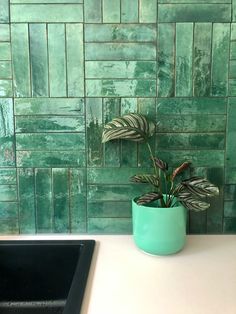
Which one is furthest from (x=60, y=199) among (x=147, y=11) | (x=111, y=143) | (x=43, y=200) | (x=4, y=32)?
(x=147, y=11)

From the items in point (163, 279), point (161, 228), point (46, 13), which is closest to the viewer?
point (163, 279)

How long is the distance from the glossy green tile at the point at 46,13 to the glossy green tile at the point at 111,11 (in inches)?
3.1

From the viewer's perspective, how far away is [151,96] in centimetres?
110

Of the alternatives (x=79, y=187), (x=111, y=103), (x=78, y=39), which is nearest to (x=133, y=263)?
(x=79, y=187)

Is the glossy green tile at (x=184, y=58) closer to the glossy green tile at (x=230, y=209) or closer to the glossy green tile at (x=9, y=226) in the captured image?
the glossy green tile at (x=230, y=209)

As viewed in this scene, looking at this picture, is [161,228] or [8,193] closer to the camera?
[161,228]

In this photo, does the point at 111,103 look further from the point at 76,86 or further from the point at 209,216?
the point at 209,216

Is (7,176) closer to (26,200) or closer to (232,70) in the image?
(26,200)

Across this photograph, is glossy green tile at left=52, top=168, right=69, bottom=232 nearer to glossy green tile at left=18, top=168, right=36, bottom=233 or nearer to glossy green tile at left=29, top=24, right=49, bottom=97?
glossy green tile at left=18, top=168, right=36, bottom=233

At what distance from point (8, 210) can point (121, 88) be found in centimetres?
60

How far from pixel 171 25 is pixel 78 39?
32 cm

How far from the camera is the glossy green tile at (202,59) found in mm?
1065

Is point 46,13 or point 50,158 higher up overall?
point 46,13

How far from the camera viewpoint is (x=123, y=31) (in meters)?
1.07
